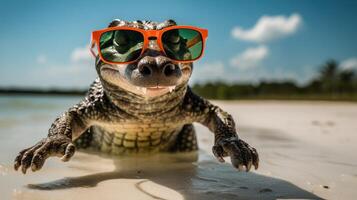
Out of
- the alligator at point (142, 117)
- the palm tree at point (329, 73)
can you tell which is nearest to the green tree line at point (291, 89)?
the palm tree at point (329, 73)

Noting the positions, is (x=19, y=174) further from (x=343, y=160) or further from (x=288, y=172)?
(x=343, y=160)

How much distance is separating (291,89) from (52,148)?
5529cm

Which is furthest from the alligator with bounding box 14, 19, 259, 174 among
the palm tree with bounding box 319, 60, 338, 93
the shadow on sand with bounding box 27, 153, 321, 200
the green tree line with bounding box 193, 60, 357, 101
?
the palm tree with bounding box 319, 60, 338, 93

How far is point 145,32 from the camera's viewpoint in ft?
8.96

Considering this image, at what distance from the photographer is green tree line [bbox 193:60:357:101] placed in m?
43.1

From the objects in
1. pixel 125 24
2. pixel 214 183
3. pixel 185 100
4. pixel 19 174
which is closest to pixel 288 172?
pixel 214 183

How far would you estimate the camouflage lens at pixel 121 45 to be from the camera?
9.02ft

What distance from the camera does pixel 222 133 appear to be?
10.2 ft

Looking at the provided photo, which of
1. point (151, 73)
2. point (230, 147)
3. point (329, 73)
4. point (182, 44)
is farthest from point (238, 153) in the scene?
point (329, 73)

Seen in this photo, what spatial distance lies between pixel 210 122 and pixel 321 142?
6.93 ft

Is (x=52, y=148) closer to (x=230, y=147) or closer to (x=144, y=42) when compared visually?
(x=144, y=42)

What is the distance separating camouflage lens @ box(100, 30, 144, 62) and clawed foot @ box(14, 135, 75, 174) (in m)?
0.74

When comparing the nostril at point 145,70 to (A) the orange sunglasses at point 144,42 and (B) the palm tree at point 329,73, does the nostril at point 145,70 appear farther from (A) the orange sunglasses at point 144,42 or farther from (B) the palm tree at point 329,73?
(B) the palm tree at point 329,73

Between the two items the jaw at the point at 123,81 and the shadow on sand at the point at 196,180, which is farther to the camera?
the jaw at the point at 123,81
